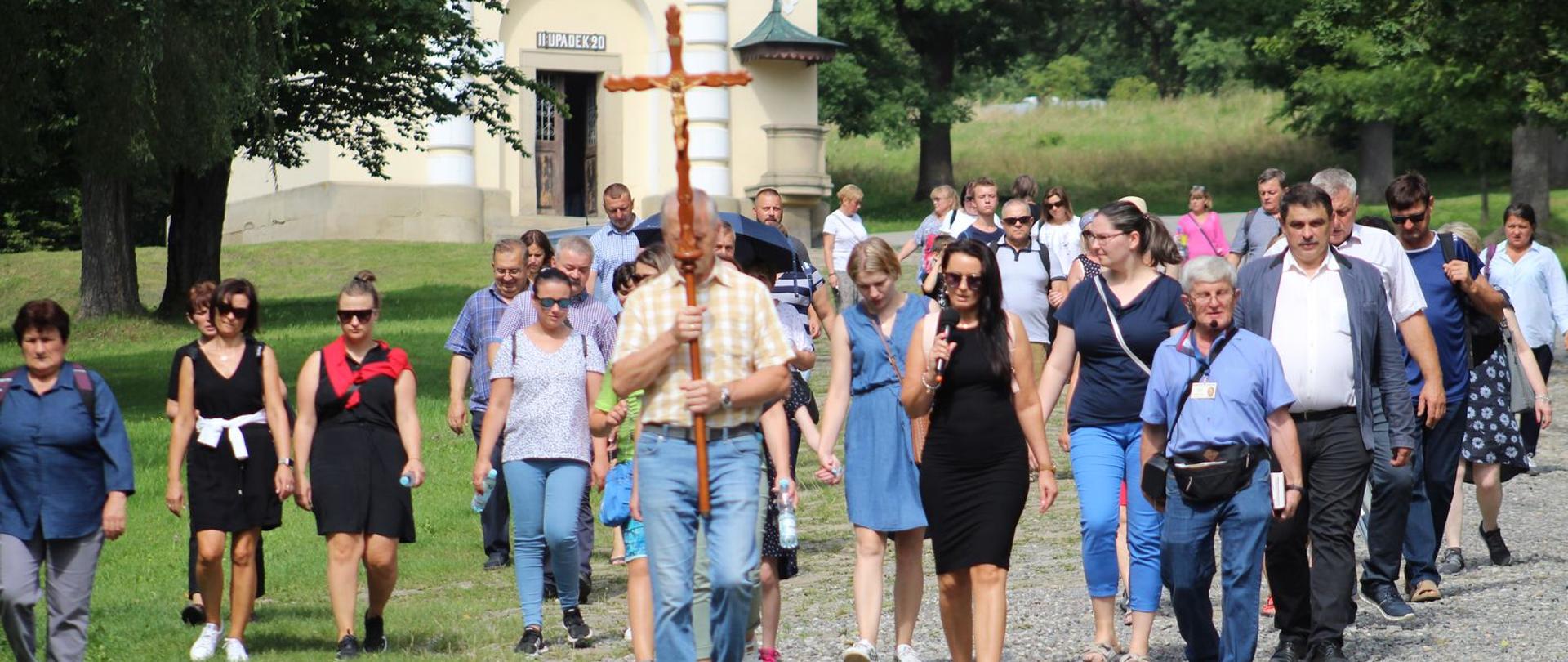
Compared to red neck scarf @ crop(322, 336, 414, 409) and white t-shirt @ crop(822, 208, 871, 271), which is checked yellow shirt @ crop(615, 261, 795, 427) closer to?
red neck scarf @ crop(322, 336, 414, 409)

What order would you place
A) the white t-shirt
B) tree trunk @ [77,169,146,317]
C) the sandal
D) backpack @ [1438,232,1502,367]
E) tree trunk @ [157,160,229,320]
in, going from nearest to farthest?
→ 1. the sandal
2. backpack @ [1438,232,1502,367]
3. the white t-shirt
4. tree trunk @ [157,160,229,320]
5. tree trunk @ [77,169,146,317]

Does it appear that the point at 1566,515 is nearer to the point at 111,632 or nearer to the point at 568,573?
the point at 568,573

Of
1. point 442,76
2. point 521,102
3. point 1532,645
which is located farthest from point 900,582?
point 521,102

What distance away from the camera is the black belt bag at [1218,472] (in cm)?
707

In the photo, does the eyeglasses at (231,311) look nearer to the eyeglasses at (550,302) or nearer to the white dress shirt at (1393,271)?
the eyeglasses at (550,302)

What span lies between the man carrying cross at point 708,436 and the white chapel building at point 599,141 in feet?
97.6

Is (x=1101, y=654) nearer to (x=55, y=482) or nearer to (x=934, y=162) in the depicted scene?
(x=55, y=482)

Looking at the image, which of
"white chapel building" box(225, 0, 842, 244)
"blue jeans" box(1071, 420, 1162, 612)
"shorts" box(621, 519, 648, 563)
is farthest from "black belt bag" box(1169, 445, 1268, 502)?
"white chapel building" box(225, 0, 842, 244)

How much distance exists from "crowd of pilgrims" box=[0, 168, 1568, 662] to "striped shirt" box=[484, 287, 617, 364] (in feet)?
0.07

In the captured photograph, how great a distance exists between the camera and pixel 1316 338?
7652 millimetres

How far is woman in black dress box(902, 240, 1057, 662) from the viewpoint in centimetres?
723

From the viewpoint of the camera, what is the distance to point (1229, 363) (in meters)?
7.13

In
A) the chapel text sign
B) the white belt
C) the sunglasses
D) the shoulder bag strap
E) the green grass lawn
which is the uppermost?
the chapel text sign

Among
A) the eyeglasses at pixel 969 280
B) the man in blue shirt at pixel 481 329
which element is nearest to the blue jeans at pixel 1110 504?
the eyeglasses at pixel 969 280
